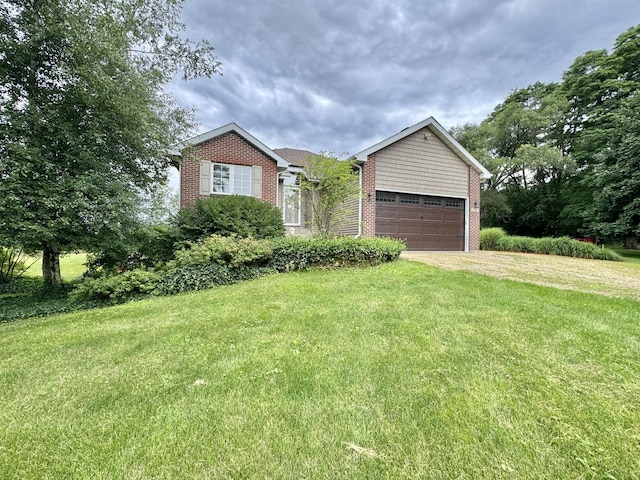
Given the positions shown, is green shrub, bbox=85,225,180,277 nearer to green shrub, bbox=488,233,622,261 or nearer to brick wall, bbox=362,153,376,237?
brick wall, bbox=362,153,376,237

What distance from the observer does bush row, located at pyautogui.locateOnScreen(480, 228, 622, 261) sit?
35.3 ft

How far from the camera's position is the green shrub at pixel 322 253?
704 cm

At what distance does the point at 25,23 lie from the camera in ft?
16.6

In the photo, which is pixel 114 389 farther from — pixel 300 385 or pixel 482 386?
pixel 482 386

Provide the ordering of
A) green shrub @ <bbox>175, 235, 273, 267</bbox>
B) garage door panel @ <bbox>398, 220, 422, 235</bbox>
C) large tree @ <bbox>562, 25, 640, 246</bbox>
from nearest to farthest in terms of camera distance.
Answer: green shrub @ <bbox>175, 235, 273, 267</bbox> → garage door panel @ <bbox>398, 220, 422, 235</bbox> → large tree @ <bbox>562, 25, 640, 246</bbox>

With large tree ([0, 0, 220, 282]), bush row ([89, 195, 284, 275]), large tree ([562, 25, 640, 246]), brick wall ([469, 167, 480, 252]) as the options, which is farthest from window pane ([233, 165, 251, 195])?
large tree ([562, 25, 640, 246])

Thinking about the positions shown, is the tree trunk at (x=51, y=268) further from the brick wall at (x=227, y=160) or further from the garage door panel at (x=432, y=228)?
the garage door panel at (x=432, y=228)

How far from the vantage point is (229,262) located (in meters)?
6.65

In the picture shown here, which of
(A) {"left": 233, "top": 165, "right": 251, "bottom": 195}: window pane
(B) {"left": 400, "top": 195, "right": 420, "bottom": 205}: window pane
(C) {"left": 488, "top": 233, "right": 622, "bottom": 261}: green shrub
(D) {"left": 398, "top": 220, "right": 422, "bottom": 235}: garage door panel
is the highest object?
(A) {"left": 233, "top": 165, "right": 251, "bottom": 195}: window pane

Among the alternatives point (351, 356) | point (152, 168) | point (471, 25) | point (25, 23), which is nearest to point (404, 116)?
point (471, 25)

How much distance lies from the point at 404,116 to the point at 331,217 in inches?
493

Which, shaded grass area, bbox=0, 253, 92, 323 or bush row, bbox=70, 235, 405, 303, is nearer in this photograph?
shaded grass area, bbox=0, 253, 92, 323

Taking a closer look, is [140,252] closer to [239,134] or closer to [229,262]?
[229,262]

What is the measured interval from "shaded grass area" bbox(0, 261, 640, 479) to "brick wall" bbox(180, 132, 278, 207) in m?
6.52
